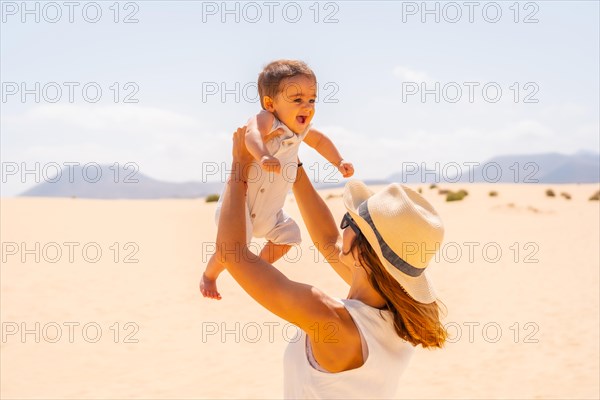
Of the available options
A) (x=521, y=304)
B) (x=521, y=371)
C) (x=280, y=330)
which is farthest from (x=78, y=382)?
(x=521, y=304)

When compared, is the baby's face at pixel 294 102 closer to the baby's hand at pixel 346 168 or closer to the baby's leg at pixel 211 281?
the baby's hand at pixel 346 168

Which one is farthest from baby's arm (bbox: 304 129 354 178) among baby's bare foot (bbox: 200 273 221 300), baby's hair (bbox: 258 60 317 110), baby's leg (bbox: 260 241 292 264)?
baby's bare foot (bbox: 200 273 221 300)

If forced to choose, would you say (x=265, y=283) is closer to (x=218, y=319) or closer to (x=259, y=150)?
(x=259, y=150)

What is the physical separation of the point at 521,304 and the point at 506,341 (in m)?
2.09

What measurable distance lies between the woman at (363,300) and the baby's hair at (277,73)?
1.18m

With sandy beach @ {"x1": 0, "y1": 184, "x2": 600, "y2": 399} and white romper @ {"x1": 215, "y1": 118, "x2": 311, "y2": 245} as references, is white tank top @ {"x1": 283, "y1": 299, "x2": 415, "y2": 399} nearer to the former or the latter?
white romper @ {"x1": 215, "y1": 118, "x2": 311, "y2": 245}

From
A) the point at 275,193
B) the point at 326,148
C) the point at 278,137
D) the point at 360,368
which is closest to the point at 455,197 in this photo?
the point at 326,148

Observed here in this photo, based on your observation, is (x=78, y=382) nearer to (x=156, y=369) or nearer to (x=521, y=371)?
(x=156, y=369)

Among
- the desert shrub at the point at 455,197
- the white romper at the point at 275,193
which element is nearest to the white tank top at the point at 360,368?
the white romper at the point at 275,193

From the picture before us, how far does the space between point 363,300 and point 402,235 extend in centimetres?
27

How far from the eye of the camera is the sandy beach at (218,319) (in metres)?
8.44

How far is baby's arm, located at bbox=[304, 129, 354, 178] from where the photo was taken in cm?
377

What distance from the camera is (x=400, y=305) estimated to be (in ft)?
7.41

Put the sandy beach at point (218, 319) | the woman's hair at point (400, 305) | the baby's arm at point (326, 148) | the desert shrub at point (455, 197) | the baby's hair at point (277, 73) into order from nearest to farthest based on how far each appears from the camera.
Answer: the woman's hair at point (400, 305) → the baby's hair at point (277, 73) → the baby's arm at point (326, 148) → the sandy beach at point (218, 319) → the desert shrub at point (455, 197)
